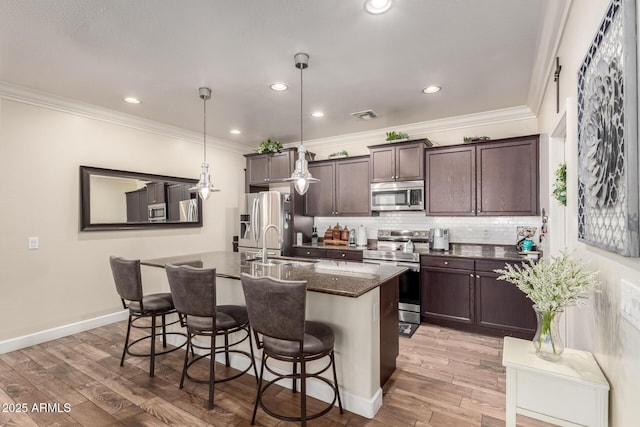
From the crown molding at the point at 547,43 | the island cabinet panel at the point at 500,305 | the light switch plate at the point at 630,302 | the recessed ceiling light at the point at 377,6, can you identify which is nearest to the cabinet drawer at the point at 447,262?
the island cabinet panel at the point at 500,305

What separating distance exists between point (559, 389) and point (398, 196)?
10.6ft

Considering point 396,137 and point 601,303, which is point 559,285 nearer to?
point 601,303

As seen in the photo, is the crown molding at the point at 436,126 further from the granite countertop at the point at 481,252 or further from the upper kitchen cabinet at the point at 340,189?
the granite countertop at the point at 481,252

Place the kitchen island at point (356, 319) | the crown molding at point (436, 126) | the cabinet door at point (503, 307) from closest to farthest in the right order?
the kitchen island at point (356, 319)
the cabinet door at point (503, 307)
the crown molding at point (436, 126)

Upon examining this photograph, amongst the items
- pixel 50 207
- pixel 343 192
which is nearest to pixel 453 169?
pixel 343 192

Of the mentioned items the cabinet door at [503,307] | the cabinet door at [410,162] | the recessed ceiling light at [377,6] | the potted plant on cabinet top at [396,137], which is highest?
the recessed ceiling light at [377,6]

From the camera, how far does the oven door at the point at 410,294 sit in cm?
400

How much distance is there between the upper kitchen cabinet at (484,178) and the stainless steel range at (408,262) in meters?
0.52

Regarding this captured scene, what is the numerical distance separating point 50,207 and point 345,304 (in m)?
3.49

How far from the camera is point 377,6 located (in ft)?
6.59

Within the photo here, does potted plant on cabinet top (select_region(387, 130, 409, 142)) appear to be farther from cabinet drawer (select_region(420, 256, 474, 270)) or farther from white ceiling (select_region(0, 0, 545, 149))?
cabinet drawer (select_region(420, 256, 474, 270))

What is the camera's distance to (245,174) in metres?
5.96

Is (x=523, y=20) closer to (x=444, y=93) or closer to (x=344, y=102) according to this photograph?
(x=444, y=93)

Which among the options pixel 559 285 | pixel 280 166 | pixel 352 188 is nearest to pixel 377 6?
pixel 559 285
